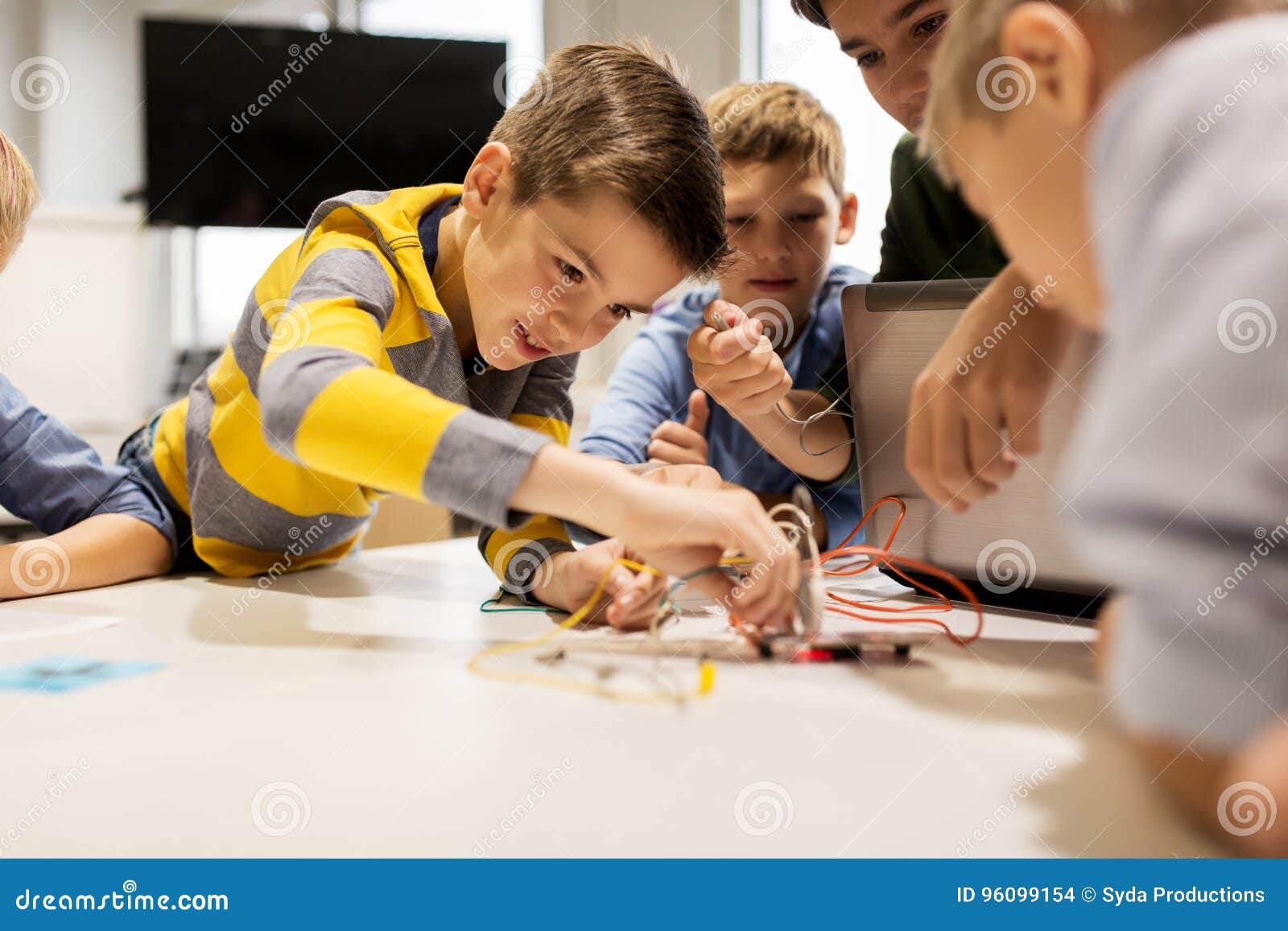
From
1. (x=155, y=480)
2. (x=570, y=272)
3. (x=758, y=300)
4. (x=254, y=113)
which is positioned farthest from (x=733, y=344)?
(x=254, y=113)

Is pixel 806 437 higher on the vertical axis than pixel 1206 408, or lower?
lower

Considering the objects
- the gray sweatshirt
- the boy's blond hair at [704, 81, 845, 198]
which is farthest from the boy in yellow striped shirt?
the boy's blond hair at [704, 81, 845, 198]

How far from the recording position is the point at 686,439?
2.71 ft

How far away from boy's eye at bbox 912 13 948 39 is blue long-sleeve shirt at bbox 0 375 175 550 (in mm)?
744

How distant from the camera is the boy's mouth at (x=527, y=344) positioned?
69 cm

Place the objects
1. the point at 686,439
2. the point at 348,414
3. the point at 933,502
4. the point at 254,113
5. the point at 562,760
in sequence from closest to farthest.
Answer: the point at 562,760, the point at 348,414, the point at 933,502, the point at 686,439, the point at 254,113

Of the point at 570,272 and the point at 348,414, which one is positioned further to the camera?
the point at 570,272

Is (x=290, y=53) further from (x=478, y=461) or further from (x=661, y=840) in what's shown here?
(x=661, y=840)

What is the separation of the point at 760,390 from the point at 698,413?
168 mm

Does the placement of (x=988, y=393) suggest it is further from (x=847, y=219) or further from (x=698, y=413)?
(x=847, y=219)

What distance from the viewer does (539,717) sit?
17.4 inches

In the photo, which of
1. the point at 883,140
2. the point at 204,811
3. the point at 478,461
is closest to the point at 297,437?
the point at 478,461

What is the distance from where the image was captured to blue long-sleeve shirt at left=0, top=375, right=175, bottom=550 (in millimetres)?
896

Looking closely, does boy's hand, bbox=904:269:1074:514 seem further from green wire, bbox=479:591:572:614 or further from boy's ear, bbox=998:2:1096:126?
green wire, bbox=479:591:572:614
